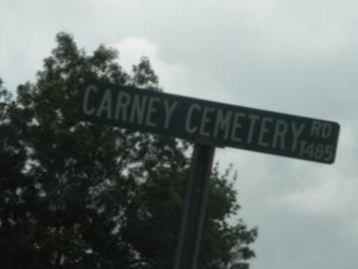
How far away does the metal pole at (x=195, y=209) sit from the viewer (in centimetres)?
610

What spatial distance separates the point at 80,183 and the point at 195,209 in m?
27.0

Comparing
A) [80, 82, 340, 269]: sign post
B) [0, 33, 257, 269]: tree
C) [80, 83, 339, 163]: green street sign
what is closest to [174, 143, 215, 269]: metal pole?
[80, 82, 340, 269]: sign post

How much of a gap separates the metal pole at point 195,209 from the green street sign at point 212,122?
13cm

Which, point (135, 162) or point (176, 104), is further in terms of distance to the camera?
point (135, 162)

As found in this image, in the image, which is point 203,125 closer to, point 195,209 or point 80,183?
point 195,209

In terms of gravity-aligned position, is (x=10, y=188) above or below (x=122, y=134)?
below

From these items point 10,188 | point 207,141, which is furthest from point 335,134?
point 10,188

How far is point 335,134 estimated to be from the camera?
6234 mm

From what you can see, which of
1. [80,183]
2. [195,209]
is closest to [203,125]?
[195,209]

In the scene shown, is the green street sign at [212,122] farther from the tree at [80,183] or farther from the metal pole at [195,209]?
the tree at [80,183]

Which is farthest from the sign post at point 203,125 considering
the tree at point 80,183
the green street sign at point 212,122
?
the tree at point 80,183

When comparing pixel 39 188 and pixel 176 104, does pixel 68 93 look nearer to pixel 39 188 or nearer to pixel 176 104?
pixel 39 188

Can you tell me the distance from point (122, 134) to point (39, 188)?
353 centimetres

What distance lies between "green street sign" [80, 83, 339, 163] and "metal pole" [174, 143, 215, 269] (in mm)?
132
